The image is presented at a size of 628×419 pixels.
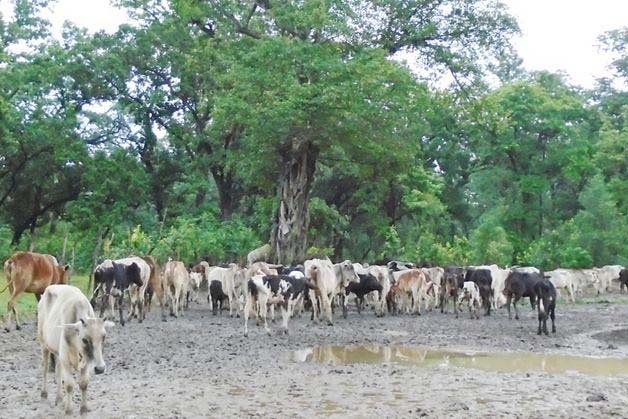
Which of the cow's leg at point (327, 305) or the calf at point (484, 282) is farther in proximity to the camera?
the calf at point (484, 282)

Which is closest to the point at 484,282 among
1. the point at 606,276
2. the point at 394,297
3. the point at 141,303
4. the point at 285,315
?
the point at 394,297

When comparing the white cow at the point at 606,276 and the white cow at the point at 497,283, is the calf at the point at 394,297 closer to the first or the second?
the white cow at the point at 497,283

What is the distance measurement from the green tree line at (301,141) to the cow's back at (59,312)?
52.3ft

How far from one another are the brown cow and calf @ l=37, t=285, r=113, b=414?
7347 mm

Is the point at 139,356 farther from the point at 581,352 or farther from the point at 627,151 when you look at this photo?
the point at 627,151

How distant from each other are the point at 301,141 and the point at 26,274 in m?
13.0

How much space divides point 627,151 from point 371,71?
2031cm

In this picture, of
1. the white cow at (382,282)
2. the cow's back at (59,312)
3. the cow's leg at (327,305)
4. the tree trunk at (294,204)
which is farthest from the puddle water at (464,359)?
the tree trunk at (294,204)

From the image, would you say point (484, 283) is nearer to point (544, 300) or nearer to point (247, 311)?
point (544, 300)

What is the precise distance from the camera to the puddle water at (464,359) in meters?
12.3

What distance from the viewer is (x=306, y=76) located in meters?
25.0

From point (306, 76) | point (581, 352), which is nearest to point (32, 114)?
point (306, 76)

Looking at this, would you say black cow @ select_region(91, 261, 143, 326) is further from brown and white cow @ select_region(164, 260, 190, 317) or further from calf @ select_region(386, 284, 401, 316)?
calf @ select_region(386, 284, 401, 316)

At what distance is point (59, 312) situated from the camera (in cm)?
847
